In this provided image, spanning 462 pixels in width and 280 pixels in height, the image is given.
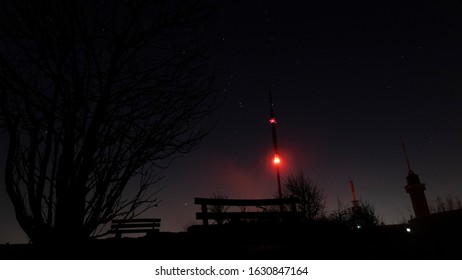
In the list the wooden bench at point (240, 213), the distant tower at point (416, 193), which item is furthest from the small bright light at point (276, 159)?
the distant tower at point (416, 193)

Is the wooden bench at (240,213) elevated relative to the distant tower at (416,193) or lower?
lower

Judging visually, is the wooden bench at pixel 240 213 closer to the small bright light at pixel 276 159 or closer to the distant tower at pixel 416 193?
the small bright light at pixel 276 159

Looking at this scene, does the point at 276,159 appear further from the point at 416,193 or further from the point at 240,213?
the point at 416,193

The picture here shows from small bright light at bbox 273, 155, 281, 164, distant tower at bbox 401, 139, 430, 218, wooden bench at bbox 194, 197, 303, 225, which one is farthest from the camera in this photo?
distant tower at bbox 401, 139, 430, 218

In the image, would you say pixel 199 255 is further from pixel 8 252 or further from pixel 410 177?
pixel 410 177

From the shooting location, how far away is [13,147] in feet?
5.32

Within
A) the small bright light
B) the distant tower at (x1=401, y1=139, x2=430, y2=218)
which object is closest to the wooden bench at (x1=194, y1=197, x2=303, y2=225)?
the small bright light

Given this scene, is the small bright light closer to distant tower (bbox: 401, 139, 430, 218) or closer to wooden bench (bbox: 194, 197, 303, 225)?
wooden bench (bbox: 194, 197, 303, 225)

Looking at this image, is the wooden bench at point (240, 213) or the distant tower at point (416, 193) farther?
the distant tower at point (416, 193)

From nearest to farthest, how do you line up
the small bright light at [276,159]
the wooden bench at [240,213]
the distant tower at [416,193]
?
the wooden bench at [240,213] → the small bright light at [276,159] → the distant tower at [416,193]

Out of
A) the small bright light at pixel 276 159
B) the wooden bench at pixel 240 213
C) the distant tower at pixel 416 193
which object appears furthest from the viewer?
the distant tower at pixel 416 193
